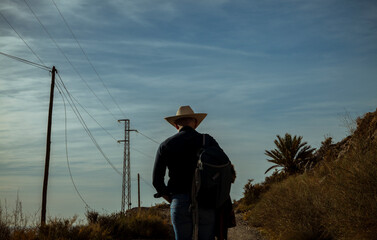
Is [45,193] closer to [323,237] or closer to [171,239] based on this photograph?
[171,239]

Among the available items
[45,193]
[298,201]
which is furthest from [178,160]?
[45,193]

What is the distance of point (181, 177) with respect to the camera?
4613 millimetres

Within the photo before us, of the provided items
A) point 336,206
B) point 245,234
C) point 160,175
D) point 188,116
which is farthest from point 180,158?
point 245,234

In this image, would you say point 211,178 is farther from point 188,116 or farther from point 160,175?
point 188,116

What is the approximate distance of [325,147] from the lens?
68.8 feet

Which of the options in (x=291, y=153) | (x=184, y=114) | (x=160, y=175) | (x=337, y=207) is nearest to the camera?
(x=160, y=175)

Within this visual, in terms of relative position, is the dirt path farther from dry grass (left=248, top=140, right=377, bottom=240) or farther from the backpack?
the backpack

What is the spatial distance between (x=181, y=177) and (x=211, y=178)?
0.35 metres

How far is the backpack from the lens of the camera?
14.8 feet

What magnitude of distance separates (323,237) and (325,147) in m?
11.8

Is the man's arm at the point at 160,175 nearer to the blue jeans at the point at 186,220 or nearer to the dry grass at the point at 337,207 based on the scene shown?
the blue jeans at the point at 186,220

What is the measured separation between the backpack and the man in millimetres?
90

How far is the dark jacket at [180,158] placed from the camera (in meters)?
4.60

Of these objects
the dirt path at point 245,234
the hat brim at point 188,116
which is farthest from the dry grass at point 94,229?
the hat brim at point 188,116
